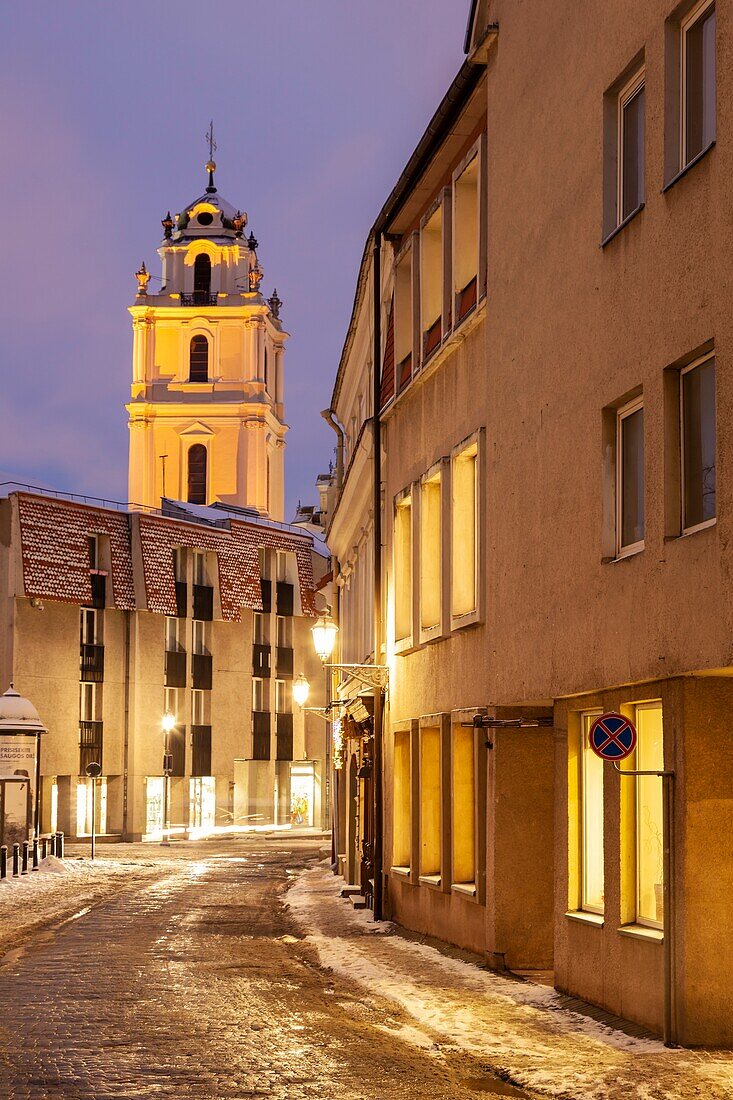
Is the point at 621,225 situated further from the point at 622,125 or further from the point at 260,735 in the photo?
the point at 260,735

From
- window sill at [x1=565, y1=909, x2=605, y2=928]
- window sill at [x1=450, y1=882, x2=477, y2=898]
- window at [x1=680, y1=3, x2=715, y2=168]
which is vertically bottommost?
window sill at [x1=450, y1=882, x2=477, y2=898]

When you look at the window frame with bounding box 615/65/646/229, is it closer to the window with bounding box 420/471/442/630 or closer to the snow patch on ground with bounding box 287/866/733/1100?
the snow patch on ground with bounding box 287/866/733/1100

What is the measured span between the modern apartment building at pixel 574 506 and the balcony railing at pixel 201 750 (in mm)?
47207

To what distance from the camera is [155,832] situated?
67.7m

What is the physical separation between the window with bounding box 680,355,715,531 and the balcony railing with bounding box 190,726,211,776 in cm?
5886

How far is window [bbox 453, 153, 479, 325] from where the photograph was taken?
20438 millimetres

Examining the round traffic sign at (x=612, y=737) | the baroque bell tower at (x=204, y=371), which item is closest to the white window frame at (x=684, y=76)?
the round traffic sign at (x=612, y=737)

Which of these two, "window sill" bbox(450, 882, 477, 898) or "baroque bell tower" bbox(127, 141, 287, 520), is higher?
"baroque bell tower" bbox(127, 141, 287, 520)

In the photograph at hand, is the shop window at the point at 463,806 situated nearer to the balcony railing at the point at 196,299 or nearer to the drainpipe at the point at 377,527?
the drainpipe at the point at 377,527

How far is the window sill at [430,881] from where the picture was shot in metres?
20.7

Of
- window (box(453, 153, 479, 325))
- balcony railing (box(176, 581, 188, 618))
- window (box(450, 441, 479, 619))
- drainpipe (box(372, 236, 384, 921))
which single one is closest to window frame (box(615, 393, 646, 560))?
window (box(450, 441, 479, 619))

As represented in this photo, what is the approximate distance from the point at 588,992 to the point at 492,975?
218 cm

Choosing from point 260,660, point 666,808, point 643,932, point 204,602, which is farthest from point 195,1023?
point 260,660

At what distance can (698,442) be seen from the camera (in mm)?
12336
